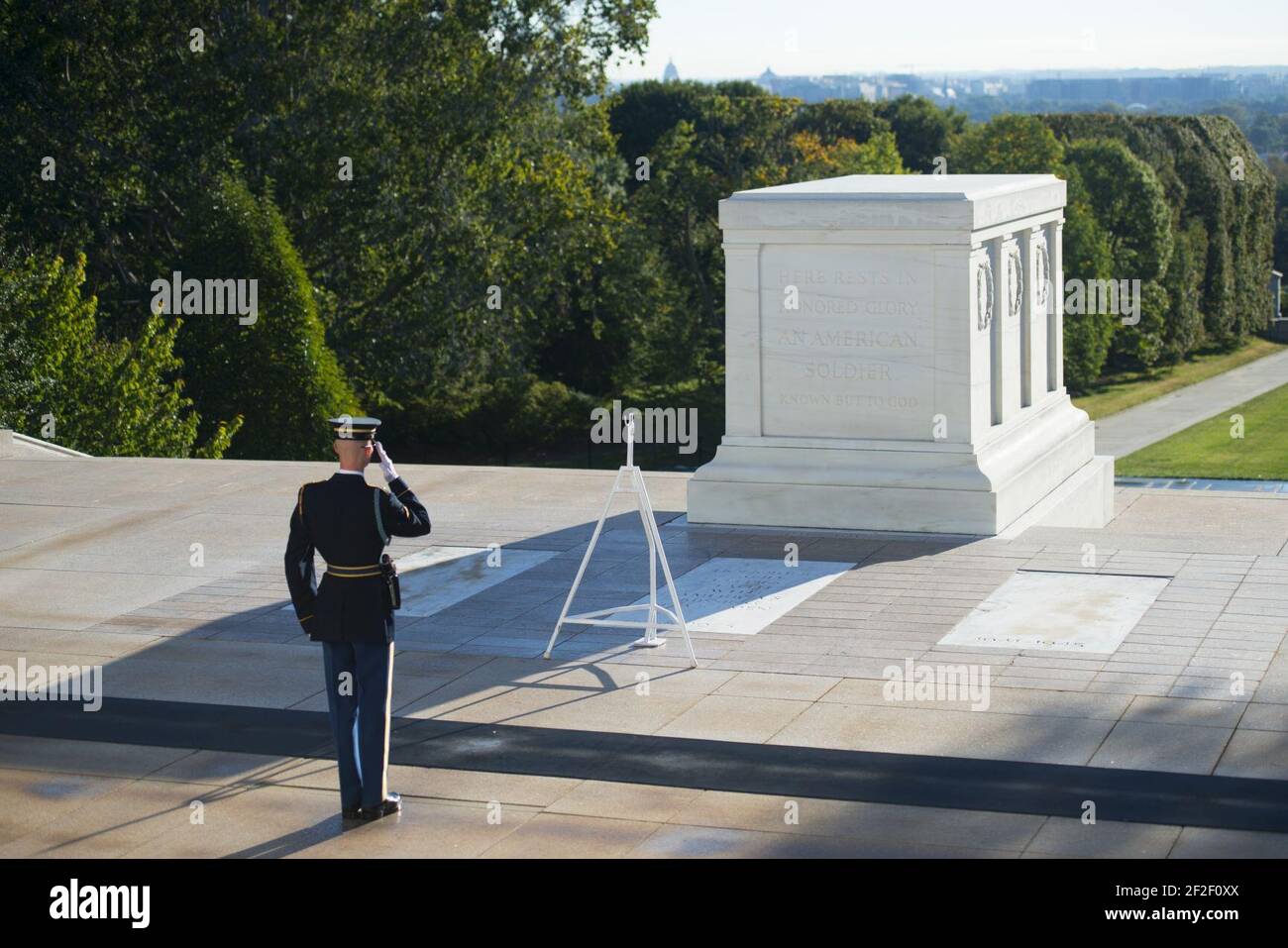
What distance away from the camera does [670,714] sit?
9.37 meters

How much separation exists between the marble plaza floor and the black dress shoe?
8 cm

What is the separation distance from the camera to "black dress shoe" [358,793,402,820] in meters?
7.79

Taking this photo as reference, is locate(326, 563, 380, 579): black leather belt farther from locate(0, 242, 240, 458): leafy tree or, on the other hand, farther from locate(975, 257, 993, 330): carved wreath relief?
locate(0, 242, 240, 458): leafy tree

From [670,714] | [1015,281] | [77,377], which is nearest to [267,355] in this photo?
[77,377]

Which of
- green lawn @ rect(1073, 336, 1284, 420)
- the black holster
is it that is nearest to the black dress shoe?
the black holster

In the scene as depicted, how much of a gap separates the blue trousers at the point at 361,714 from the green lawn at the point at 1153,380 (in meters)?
58.1

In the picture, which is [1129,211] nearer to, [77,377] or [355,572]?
[77,377]

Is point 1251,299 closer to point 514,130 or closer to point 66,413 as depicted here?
point 514,130

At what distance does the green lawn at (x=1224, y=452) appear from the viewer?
5253 cm

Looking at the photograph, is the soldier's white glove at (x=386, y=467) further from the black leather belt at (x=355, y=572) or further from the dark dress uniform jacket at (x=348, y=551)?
the black leather belt at (x=355, y=572)

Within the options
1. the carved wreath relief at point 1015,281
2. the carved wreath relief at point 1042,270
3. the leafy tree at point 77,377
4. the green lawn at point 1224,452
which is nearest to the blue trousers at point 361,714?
the carved wreath relief at point 1015,281

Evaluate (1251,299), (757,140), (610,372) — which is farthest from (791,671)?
(1251,299)

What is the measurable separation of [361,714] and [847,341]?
723 centimetres

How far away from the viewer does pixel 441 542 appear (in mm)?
14031
